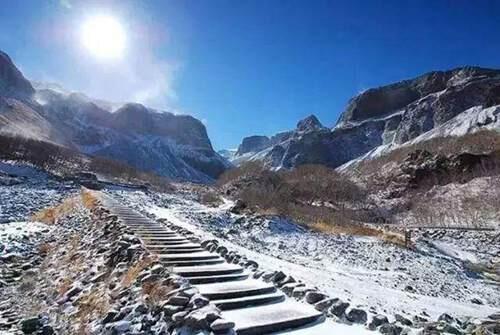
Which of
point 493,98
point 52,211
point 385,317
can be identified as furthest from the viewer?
point 493,98

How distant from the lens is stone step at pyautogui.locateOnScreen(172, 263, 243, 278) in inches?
335

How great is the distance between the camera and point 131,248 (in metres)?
10.2

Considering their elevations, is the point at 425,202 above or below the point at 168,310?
above

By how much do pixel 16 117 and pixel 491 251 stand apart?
674ft

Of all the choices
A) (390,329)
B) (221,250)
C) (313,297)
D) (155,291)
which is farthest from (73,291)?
(390,329)

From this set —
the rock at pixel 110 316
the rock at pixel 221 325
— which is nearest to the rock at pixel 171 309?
the rock at pixel 221 325

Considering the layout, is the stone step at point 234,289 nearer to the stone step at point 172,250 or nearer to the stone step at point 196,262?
the stone step at point 196,262

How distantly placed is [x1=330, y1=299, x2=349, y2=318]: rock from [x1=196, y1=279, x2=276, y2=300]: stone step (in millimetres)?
1405

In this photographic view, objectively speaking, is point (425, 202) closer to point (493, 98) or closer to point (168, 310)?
point (168, 310)

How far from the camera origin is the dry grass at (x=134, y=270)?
8.14 m

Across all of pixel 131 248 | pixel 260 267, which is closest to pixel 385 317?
pixel 260 267

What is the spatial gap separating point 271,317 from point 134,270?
11.9 feet

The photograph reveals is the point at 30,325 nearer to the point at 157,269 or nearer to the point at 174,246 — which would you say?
the point at 157,269

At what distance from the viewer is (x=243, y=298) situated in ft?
23.5
